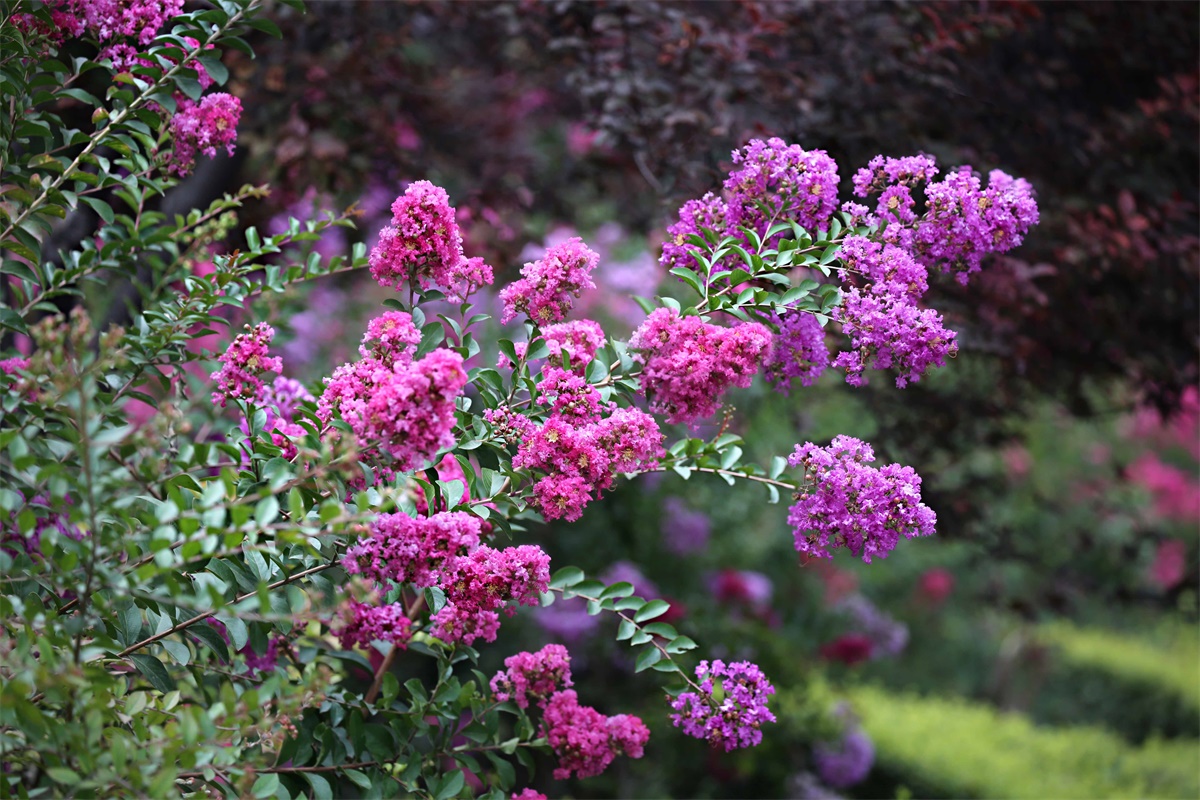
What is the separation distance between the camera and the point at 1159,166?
3006mm

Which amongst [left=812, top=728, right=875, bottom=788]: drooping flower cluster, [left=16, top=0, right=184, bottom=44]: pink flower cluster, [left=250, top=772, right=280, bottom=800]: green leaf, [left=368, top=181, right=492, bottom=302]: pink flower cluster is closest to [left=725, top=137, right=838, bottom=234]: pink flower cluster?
[left=368, top=181, right=492, bottom=302]: pink flower cluster

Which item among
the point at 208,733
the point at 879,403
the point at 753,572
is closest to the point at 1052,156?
the point at 879,403

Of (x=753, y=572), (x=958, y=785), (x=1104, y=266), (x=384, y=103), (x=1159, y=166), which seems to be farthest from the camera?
(x=753, y=572)

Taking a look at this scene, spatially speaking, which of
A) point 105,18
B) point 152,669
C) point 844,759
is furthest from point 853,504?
point 844,759

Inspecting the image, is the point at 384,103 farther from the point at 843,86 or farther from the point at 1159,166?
the point at 1159,166

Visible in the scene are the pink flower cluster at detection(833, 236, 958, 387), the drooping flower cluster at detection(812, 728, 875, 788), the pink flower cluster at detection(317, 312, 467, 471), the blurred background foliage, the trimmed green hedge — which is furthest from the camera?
the trimmed green hedge

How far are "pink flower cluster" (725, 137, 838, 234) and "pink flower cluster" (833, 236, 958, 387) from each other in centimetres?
17

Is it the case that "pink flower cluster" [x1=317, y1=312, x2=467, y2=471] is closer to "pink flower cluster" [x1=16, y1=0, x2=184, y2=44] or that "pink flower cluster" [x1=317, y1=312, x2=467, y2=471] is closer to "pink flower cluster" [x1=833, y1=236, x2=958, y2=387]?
"pink flower cluster" [x1=833, y1=236, x2=958, y2=387]

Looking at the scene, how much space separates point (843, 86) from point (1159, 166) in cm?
105

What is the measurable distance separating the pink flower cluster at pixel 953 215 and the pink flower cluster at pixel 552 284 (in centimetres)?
49

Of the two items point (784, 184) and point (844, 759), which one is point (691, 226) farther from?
point (844, 759)

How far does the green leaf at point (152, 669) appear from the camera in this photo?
145 cm

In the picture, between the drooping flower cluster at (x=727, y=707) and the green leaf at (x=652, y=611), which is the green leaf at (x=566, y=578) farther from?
the drooping flower cluster at (x=727, y=707)

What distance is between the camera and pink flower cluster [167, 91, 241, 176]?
1.79 metres
